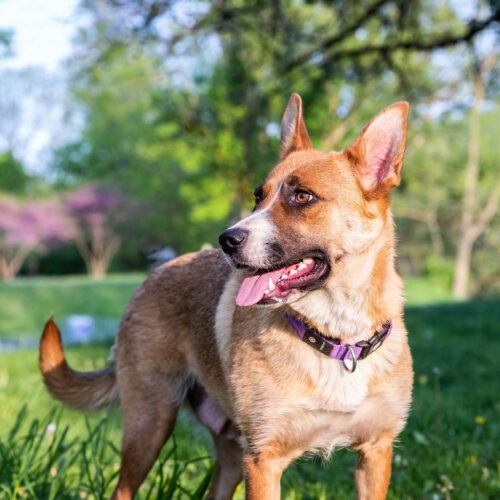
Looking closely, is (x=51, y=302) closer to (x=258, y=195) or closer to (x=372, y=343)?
(x=258, y=195)

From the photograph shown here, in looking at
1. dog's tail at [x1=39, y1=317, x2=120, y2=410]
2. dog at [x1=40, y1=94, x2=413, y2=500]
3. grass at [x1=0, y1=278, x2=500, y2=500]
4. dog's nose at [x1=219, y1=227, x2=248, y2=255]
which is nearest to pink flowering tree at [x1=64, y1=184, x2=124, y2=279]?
grass at [x1=0, y1=278, x2=500, y2=500]

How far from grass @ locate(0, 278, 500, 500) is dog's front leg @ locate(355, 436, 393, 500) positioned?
72 cm

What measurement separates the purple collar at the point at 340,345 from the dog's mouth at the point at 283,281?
0.79 ft

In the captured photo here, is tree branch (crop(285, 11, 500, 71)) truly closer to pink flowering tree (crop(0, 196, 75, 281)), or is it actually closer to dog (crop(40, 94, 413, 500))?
dog (crop(40, 94, 413, 500))

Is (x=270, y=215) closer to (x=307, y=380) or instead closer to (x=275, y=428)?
(x=307, y=380)

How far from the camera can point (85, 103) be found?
47312mm

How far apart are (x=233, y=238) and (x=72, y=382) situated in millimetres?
1757

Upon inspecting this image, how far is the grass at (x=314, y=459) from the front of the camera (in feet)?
12.0

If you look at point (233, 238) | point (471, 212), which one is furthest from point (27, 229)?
point (233, 238)

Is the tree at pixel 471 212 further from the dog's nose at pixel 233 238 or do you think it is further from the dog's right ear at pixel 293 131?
the dog's nose at pixel 233 238

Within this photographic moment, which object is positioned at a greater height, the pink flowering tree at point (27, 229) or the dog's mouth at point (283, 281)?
the pink flowering tree at point (27, 229)

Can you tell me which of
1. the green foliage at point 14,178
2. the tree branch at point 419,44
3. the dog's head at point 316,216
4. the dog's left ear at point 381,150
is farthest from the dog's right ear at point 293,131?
the green foliage at point 14,178

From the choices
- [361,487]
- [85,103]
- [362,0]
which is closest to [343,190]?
[361,487]

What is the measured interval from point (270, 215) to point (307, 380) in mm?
745
